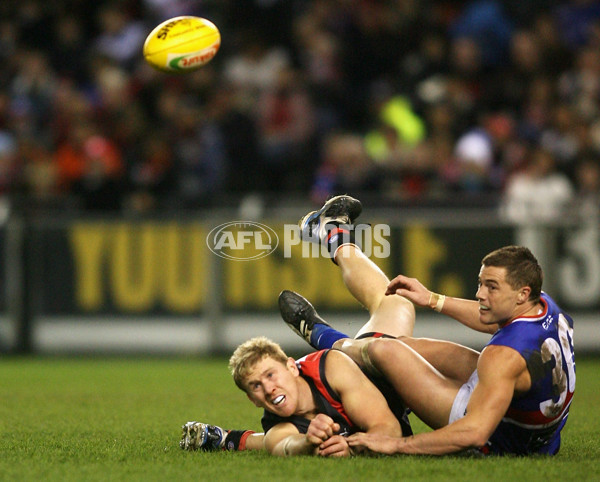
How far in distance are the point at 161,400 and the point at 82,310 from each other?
11.9ft

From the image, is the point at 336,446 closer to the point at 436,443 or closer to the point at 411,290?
the point at 436,443

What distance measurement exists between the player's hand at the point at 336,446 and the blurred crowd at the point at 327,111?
6.15 m

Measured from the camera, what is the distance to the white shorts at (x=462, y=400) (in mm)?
4883

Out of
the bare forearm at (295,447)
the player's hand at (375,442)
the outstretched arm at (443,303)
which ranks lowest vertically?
the bare forearm at (295,447)

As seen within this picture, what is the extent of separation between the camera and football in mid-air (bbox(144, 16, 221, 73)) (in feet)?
24.1

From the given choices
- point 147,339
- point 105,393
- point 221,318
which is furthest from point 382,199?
point 105,393

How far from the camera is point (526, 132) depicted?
39.5ft

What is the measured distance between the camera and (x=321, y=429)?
486 centimetres

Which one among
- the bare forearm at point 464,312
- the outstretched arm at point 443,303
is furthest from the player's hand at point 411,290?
the bare forearm at point 464,312

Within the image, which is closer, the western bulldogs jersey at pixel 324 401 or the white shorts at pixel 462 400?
the white shorts at pixel 462 400

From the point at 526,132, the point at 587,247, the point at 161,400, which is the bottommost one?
the point at 161,400

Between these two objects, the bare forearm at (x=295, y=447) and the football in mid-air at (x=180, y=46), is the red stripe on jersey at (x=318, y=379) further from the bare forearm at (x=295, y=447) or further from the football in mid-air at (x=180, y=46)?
the football in mid-air at (x=180, y=46)

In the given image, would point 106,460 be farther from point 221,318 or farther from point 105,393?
point 221,318

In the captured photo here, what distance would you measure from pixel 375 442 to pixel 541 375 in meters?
0.83
